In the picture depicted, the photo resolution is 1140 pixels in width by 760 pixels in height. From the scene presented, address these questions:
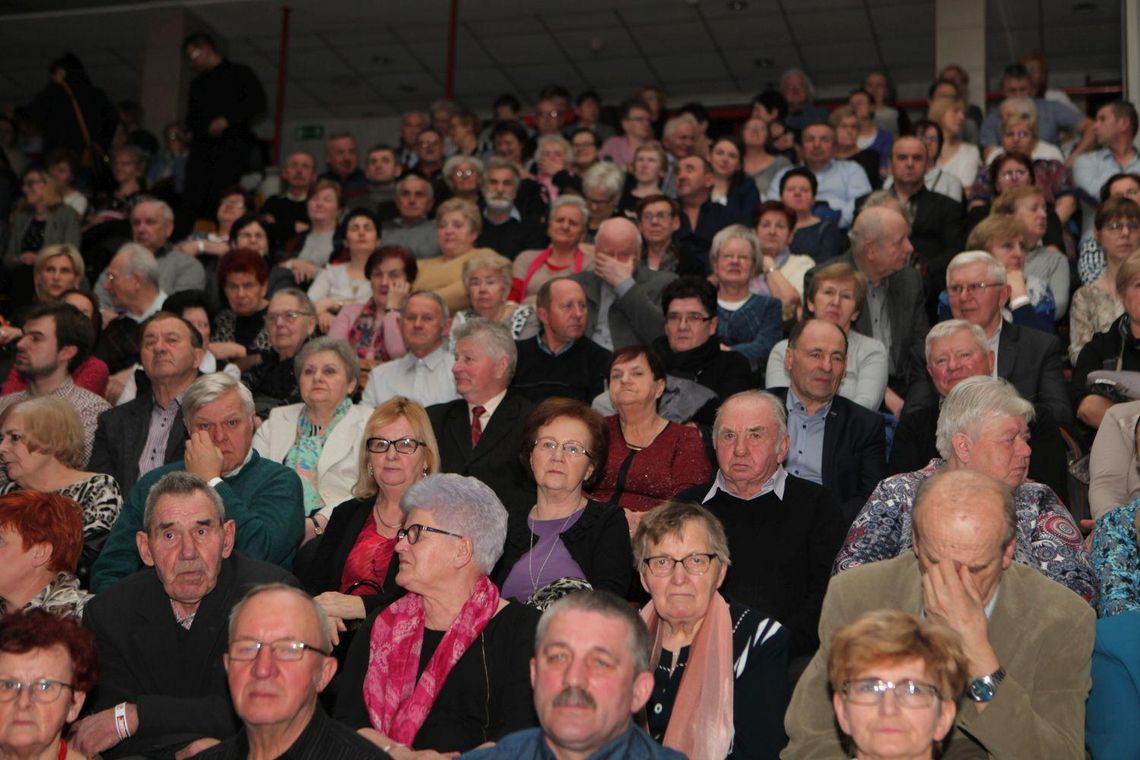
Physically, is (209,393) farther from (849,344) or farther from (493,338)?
(849,344)

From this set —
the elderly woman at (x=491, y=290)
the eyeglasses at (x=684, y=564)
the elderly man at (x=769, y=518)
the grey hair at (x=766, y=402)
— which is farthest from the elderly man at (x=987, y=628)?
the elderly woman at (x=491, y=290)

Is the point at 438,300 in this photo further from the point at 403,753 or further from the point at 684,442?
the point at 403,753

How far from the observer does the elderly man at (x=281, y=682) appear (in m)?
2.97

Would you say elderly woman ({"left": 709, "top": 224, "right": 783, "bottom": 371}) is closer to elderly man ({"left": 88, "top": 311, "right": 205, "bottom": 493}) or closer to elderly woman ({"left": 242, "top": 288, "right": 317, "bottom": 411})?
elderly woman ({"left": 242, "top": 288, "right": 317, "bottom": 411})

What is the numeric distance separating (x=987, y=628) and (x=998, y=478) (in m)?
0.83

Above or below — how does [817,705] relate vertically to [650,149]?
below

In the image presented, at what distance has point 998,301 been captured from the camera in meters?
5.29

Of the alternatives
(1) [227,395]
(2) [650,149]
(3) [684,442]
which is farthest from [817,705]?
(2) [650,149]

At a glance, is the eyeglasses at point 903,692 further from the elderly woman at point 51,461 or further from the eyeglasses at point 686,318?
the eyeglasses at point 686,318

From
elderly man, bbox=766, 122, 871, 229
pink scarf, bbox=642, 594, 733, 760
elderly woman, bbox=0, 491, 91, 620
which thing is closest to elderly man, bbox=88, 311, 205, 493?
elderly woman, bbox=0, 491, 91, 620

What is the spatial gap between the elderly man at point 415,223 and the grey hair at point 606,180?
93 centimetres

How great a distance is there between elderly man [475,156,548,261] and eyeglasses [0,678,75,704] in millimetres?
4634

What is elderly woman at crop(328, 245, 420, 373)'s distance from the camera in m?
6.38

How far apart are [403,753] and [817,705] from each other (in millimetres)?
973
